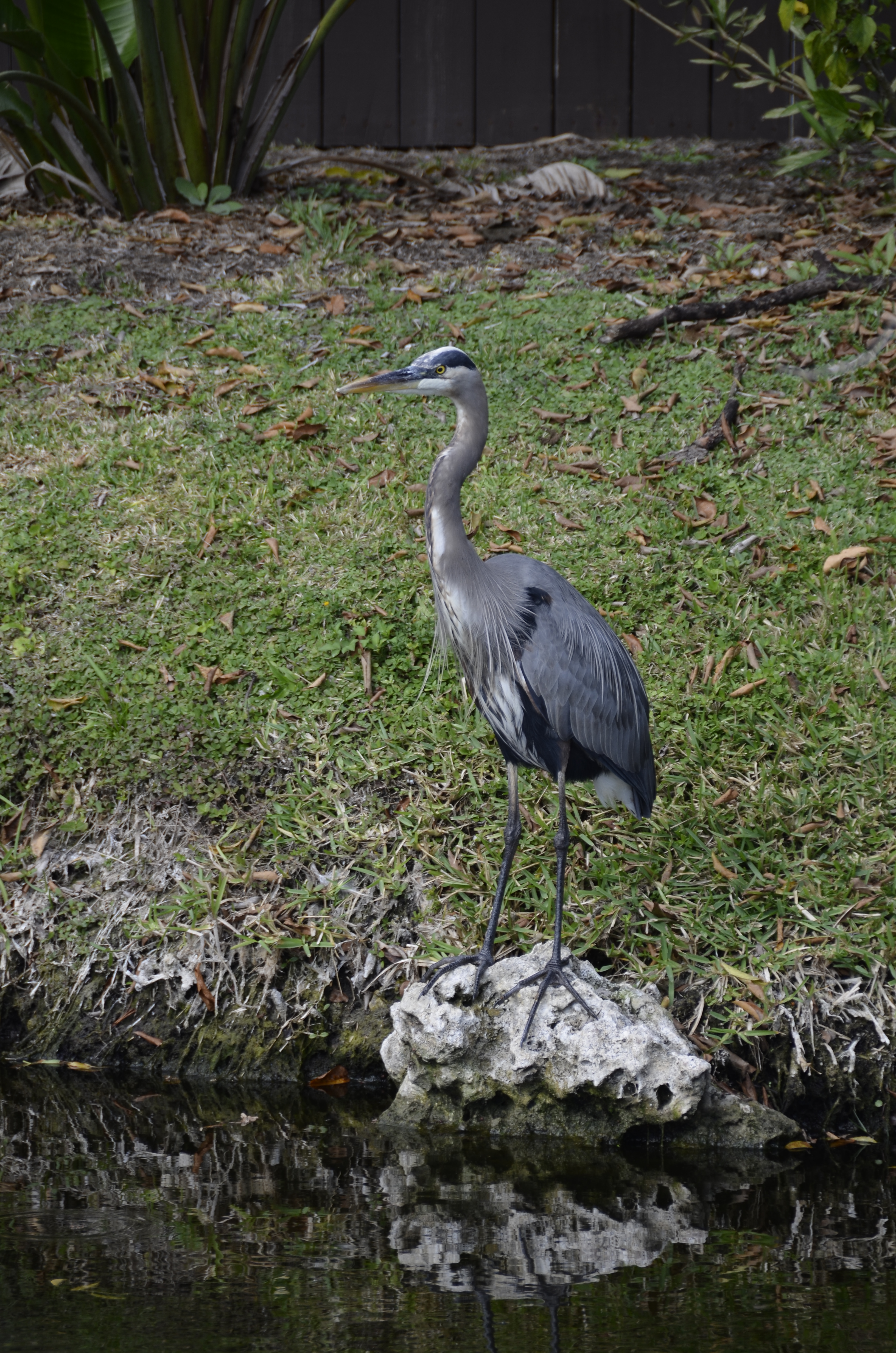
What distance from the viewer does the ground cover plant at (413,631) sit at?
11.7ft

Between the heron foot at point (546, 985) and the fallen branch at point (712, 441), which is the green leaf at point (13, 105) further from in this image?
the heron foot at point (546, 985)

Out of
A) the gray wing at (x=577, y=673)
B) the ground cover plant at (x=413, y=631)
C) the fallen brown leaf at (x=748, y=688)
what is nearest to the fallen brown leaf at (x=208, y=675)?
the ground cover plant at (x=413, y=631)

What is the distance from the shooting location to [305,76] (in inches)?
314

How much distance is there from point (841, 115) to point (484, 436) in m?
3.18

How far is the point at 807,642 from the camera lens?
13.7ft

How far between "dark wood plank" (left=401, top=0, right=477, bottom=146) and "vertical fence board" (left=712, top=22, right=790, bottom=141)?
167cm

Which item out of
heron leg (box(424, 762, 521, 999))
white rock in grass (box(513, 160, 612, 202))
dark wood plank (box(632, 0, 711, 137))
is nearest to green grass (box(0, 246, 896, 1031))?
heron leg (box(424, 762, 521, 999))

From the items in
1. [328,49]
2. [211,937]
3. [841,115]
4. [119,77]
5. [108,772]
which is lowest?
[211,937]

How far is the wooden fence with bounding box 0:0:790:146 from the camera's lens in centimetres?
816

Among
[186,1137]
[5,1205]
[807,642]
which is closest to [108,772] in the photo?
[186,1137]

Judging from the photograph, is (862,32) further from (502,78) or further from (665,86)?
(502,78)

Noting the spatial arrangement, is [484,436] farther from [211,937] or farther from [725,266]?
[725,266]

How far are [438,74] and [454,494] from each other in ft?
20.3

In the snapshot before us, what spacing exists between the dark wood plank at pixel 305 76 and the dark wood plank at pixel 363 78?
0.06 metres
